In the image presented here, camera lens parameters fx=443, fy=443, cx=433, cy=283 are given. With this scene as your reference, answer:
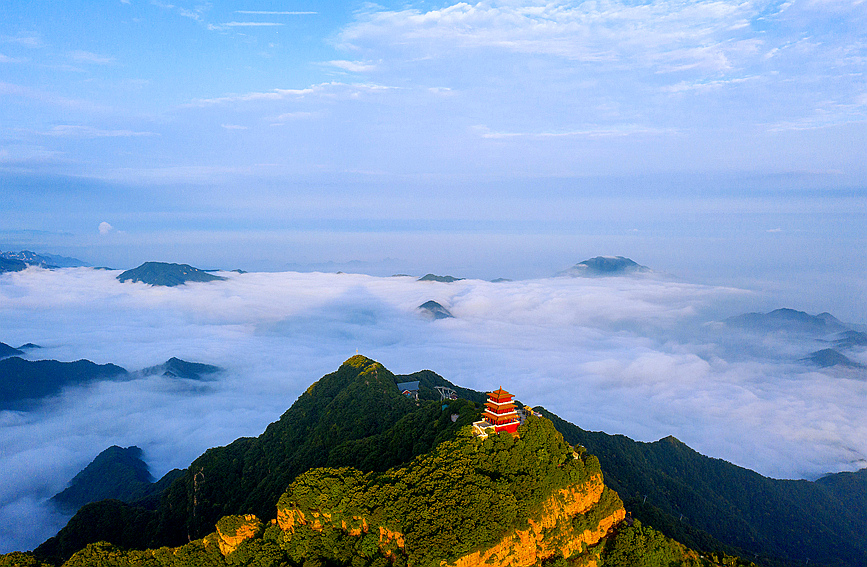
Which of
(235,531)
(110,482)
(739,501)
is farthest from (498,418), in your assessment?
(110,482)

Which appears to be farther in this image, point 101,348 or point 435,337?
point 435,337

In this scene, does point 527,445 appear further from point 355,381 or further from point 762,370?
point 762,370

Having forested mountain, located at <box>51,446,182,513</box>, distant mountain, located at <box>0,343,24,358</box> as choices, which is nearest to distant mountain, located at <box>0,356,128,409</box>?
distant mountain, located at <box>0,343,24,358</box>

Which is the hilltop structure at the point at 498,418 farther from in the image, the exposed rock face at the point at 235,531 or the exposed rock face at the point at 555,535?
the exposed rock face at the point at 235,531

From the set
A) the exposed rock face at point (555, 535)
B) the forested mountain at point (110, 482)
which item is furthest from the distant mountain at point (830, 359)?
the forested mountain at point (110, 482)

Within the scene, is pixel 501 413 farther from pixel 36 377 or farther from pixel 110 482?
pixel 36 377

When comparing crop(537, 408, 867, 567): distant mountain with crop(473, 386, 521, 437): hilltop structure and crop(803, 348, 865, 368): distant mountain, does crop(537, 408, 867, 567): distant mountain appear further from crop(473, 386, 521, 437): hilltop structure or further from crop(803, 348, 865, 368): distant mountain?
crop(803, 348, 865, 368): distant mountain

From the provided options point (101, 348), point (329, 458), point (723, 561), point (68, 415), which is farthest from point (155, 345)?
point (723, 561)
